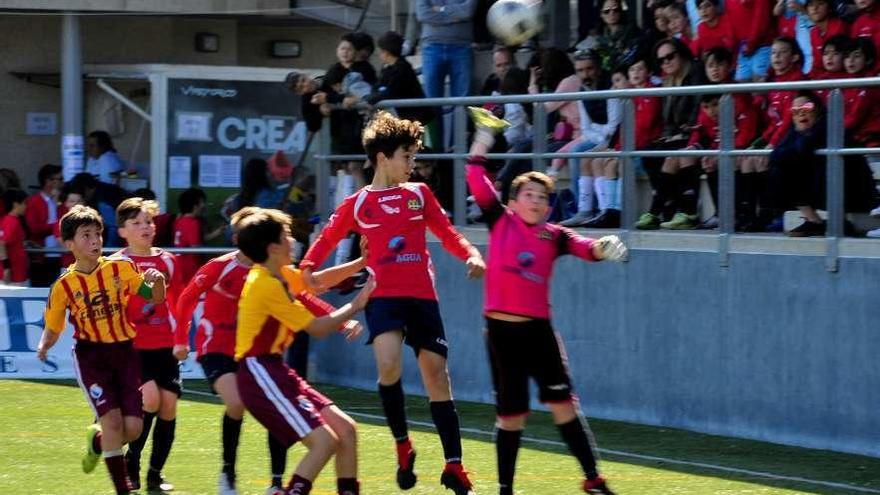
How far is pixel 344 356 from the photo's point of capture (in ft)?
53.0

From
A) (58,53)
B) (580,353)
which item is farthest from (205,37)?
(580,353)

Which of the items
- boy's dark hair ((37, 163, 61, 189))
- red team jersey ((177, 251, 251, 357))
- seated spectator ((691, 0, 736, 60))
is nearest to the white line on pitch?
red team jersey ((177, 251, 251, 357))

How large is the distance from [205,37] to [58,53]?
2044 millimetres

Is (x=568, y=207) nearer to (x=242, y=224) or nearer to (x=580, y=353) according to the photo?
(x=580, y=353)

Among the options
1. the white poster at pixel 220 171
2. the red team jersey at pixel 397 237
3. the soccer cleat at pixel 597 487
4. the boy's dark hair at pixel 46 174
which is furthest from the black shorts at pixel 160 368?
the white poster at pixel 220 171

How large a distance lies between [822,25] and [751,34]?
2.67 feet

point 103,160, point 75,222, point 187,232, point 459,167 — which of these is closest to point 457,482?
point 75,222

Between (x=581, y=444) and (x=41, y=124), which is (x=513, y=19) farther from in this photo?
(x=41, y=124)

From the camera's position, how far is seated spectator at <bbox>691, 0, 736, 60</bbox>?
546 inches

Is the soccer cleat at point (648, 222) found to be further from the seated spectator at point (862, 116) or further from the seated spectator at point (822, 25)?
the seated spectator at point (862, 116)

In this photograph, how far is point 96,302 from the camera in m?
9.70

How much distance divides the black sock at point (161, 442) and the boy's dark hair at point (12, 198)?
9136 mm

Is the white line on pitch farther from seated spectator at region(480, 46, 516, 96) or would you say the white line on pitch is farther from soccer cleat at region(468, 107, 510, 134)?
seated spectator at region(480, 46, 516, 96)

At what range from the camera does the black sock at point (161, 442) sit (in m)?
10.3
